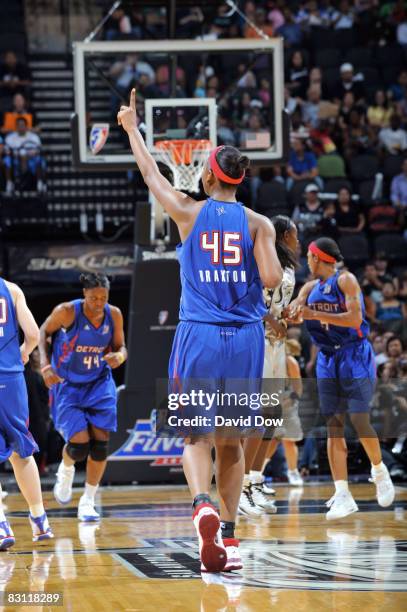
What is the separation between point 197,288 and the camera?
17.6ft

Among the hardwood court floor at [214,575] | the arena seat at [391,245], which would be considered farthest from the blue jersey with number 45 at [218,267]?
the arena seat at [391,245]

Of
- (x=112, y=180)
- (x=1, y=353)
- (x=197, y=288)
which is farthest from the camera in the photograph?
(x=112, y=180)

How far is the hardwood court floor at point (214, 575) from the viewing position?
4.75 m

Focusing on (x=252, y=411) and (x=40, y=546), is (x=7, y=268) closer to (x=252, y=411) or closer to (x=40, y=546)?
(x=40, y=546)

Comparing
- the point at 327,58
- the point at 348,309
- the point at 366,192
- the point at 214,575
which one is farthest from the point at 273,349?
the point at 327,58

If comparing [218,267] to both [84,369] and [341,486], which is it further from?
[84,369]

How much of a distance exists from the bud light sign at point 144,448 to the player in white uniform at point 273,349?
2.25 metres

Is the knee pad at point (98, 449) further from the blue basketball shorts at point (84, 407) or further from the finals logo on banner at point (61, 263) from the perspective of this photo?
the finals logo on banner at point (61, 263)

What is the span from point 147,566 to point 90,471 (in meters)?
2.86

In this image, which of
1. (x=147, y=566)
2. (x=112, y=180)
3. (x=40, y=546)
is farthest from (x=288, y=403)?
(x=112, y=180)

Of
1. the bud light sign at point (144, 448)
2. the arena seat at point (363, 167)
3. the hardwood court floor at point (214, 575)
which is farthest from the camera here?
the arena seat at point (363, 167)

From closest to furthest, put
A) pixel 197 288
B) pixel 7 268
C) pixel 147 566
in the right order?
pixel 197 288, pixel 147 566, pixel 7 268

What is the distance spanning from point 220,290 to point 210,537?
117 centimetres

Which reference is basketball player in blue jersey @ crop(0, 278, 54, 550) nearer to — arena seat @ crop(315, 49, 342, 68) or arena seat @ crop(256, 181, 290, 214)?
arena seat @ crop(256, 181, 290, 214)
